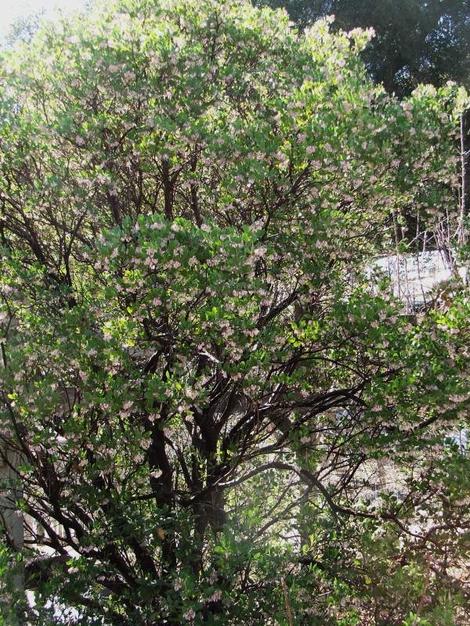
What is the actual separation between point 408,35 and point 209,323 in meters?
12.5

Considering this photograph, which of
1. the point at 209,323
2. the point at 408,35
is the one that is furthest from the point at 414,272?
the point at 408,35

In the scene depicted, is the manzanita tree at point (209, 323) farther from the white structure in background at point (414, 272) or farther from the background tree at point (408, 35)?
the background tree at point (408, 35)

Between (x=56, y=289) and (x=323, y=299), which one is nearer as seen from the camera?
(x=56, y=289)

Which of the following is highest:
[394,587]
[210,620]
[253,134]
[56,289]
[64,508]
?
[253,134]

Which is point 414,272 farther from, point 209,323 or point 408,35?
point 408,35

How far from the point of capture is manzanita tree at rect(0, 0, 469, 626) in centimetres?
376

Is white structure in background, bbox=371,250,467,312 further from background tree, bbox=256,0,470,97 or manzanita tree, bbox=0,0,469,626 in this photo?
background tree, bbox=256,0,470,97

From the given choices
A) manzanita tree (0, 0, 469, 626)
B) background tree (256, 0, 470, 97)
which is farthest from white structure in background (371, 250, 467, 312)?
background tree (256, 0, 470, 97)

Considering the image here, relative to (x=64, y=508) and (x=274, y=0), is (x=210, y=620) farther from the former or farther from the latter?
(x=274, y=0)

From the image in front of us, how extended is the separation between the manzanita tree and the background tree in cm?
934

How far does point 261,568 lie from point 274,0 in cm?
1209

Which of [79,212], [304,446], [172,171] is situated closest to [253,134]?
[172,171]

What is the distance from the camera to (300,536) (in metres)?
4.82

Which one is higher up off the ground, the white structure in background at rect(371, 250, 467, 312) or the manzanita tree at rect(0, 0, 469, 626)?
the white structure in background at rect(371, 250, 467, 312)
